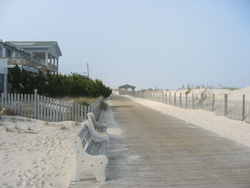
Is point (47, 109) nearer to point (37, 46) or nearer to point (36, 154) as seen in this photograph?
point (36, 154)

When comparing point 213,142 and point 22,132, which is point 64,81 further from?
point 213,142

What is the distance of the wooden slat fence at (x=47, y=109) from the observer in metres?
11.6

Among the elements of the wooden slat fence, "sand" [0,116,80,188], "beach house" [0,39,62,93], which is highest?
"beach house" [0,39,62,93]

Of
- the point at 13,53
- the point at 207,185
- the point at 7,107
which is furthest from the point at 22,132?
the point at 13,53

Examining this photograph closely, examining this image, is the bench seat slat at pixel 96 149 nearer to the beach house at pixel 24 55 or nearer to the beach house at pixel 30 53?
the beach house at pixel 24 55

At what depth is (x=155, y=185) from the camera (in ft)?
13.1

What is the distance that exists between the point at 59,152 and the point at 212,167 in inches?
164

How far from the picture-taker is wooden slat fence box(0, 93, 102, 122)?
11.6 metres

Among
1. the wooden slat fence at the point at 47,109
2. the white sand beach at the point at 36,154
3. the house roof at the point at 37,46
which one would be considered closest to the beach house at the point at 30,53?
the house roof at the point at 37,46

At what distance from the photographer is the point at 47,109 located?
38.5 feet

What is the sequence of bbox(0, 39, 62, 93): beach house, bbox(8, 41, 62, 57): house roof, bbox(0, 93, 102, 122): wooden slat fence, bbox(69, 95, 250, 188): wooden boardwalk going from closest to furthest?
1. bbox(69, 95, 250, 188): wooden boardwalk
2. bbox(0, 93, 102, 122): wooden slat fence
3. bbox(0, 39, 62, 93): beach house
4. bbox(8, 41, 62, 57): house roof

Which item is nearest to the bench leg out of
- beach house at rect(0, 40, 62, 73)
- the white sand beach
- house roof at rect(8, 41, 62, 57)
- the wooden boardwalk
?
the wooden boardwalk

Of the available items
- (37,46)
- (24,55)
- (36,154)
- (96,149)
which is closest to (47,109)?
(36,154)

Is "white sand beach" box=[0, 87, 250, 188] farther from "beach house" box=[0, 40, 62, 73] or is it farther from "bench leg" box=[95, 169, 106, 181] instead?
"beach house" box=[0, 40, 62, 73]
